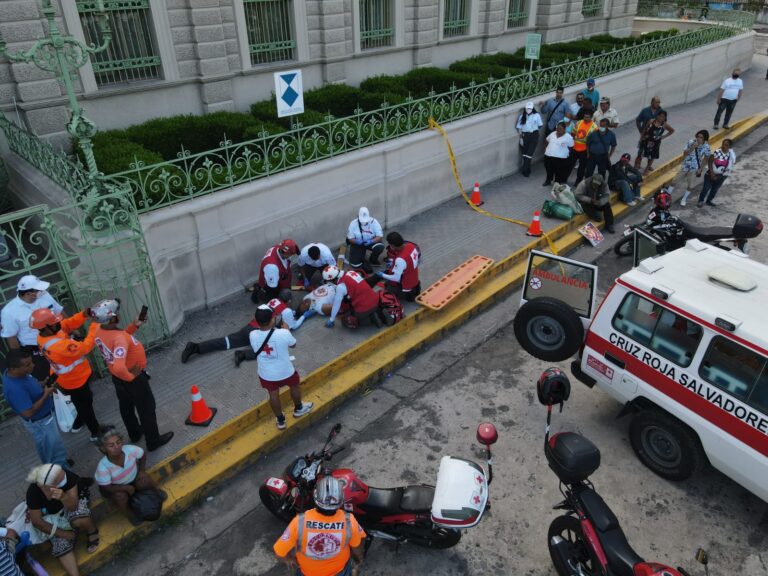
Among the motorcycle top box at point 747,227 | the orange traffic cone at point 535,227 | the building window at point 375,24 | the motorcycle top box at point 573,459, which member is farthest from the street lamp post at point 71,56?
the building window at point 375,24

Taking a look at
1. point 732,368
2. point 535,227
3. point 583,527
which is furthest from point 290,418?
point 535,227

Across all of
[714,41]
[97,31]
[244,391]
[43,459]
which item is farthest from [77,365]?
[714,41]

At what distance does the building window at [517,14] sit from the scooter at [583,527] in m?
20.1

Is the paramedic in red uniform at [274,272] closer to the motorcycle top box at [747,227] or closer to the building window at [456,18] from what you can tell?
the motorcycle top box at [747,227]

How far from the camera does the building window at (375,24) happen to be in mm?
15547

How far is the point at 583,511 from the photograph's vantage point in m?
4.64

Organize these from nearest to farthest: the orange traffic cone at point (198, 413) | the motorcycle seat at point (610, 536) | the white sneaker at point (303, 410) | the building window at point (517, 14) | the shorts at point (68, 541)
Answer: the motorcycle seat at point (610, 536)
the shorts at point (68, 541)
the orange traffic cone at point (198, 413)
the white sneaker at point (303, 410)
the building window at point (517, 14)

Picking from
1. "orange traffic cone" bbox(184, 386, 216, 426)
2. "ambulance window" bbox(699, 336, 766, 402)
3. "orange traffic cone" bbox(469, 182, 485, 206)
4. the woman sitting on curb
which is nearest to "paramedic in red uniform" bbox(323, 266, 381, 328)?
"orange traffic cone" bbox(184, 386, 216, 426)

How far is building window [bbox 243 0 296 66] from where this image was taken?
1300 cm

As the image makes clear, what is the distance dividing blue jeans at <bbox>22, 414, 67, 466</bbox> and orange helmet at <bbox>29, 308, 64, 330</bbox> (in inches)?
34.8

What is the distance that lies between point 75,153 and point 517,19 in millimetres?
17586

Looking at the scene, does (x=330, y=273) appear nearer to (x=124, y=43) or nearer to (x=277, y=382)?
(x=277, y=382)

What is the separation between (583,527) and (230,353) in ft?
16.0

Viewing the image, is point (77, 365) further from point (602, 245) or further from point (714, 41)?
point (714, 41)
